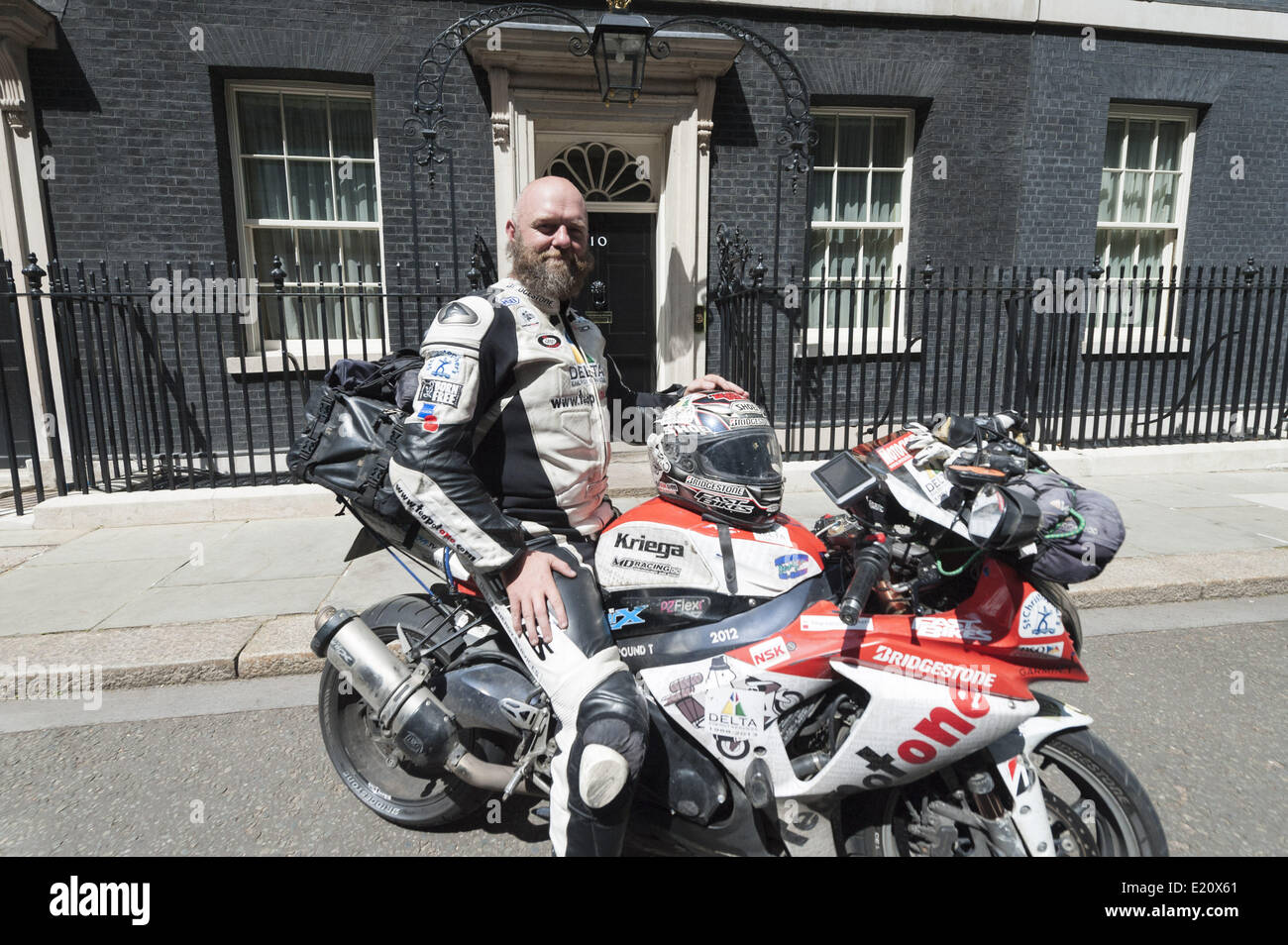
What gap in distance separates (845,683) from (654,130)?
7378mm

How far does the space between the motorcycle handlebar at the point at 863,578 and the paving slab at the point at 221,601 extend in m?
3.45

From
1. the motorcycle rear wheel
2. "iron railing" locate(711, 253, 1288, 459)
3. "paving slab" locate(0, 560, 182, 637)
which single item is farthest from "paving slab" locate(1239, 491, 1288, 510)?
"paving slab" locate(0, 560, 182, 637)

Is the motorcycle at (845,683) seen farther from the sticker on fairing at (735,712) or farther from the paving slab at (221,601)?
the paving slab at (221,601)

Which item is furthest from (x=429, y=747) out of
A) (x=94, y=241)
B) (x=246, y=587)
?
(x=94, y=241)

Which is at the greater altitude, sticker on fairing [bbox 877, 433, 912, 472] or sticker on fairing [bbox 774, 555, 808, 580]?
sticker on fairing [bbox 877, 433, 912, 472]

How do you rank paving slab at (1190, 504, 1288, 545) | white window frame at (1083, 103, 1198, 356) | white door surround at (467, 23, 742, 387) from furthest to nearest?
white window frame at (1083, 103, 1198, 356) < white door surround at (467, 23, 742, 387) < paving slab at (1190, 504, 1288, 545)

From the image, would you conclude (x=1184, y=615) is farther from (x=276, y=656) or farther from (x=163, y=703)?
(x=163, y=703)

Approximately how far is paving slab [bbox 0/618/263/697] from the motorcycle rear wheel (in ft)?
4.62

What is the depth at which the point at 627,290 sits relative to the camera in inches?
329

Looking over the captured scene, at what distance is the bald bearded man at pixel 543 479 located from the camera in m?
1.87

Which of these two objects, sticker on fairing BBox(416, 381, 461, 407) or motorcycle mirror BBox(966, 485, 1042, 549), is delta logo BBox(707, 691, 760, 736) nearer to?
motorcycle mirror BBox(966, 485, 1042, 549)

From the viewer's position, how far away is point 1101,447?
25.6 ft

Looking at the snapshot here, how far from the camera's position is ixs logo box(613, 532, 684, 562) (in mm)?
2025
